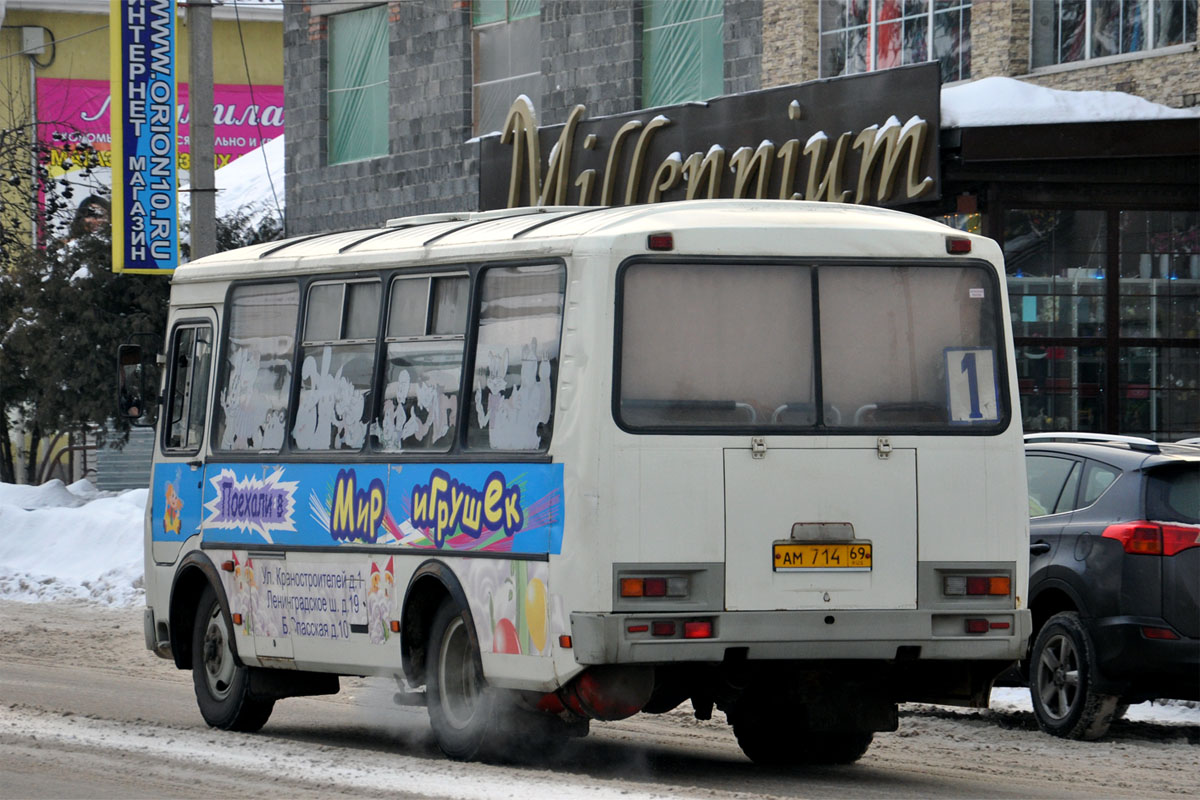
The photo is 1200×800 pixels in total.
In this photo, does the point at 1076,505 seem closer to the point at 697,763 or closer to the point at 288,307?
the point at 697,763

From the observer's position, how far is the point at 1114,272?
20.8 meters

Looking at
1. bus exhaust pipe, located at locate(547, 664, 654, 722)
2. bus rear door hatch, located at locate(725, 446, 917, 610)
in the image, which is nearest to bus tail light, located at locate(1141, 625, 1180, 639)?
bus rear door hatch, located at locate(725, 446, 917, 610)

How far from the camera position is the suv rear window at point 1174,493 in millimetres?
11547

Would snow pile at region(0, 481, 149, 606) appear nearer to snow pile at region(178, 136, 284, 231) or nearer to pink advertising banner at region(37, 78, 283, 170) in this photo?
snow pile at region(178, 136, 284, 231)

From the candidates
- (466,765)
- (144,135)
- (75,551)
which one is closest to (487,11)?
(144,135)

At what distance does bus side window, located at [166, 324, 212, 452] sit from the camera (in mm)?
13031

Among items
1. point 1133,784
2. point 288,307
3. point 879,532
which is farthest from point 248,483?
point 1133,784

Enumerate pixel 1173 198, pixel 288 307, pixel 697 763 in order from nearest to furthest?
pixel 697 763 < pixel 288 307 < pixel 1173 198

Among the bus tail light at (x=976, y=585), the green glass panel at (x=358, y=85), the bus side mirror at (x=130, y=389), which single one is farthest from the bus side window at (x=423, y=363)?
the green glass panel at (x=358, y=85)

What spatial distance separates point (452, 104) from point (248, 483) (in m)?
17.1

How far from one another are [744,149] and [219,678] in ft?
37.5

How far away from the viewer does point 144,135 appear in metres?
22.5

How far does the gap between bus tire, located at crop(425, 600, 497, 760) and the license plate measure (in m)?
1.70

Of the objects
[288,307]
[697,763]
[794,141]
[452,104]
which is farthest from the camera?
[452,104]
